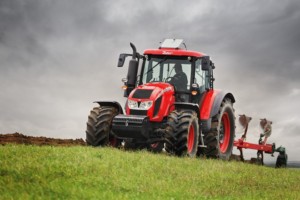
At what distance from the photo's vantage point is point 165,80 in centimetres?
1717

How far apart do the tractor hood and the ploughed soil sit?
3622mm

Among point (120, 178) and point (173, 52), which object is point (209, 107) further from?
point (120, 178)

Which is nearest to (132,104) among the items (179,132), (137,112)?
(137,112)

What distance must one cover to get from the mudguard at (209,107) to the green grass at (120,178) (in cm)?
278

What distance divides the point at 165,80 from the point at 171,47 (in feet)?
4.14

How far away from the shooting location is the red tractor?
616 inches

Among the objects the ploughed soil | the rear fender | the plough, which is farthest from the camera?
the plough

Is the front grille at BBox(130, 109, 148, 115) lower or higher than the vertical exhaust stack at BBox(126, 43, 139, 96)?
lower

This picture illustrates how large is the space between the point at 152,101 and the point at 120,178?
5483mm

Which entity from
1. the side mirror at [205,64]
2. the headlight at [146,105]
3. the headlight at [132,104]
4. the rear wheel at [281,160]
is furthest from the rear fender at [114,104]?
the rear wheel at [281,160]

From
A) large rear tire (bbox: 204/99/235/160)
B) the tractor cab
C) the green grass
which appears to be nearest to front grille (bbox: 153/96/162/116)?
the tractor cab

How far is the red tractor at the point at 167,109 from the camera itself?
15.6 m

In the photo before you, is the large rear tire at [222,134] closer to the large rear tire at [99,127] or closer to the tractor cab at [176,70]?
the tractor cab at [176,70]

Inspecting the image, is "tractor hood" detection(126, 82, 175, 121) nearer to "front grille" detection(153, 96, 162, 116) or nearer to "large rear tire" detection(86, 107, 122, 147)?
"front grille" detection(153, 96, 162, 116)
